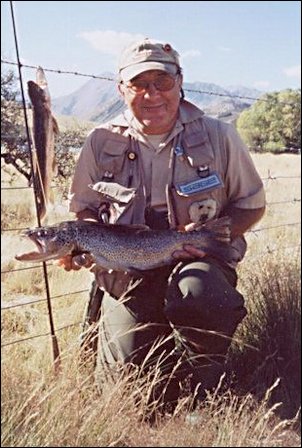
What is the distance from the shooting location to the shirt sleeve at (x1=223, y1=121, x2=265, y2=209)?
3416 millimetres

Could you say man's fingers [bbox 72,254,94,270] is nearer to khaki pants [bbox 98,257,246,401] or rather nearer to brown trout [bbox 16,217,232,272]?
brown trout [bbox 16,217,232,272]

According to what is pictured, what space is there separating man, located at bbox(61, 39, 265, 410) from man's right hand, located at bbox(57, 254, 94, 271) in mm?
295

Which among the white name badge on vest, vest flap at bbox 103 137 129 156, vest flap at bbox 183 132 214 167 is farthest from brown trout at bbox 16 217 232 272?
vest flap at bbox 103 137 129 156

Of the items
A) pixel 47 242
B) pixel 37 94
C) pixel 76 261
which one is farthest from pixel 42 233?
pixel 37 94

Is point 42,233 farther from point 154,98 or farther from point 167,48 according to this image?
point 167,48

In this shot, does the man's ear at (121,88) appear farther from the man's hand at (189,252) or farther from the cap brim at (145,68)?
the man's hand at (189,252)

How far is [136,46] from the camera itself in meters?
3.40

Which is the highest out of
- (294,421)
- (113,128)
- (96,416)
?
(113,128)

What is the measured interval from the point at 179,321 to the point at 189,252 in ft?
1.17

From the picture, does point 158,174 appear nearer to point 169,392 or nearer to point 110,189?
point 110,189

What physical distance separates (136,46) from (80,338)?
164 centimetres

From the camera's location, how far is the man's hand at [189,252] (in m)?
3.23

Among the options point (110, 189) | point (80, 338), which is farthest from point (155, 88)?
point (80, 338)

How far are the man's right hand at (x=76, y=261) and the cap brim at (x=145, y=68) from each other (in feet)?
3.27
